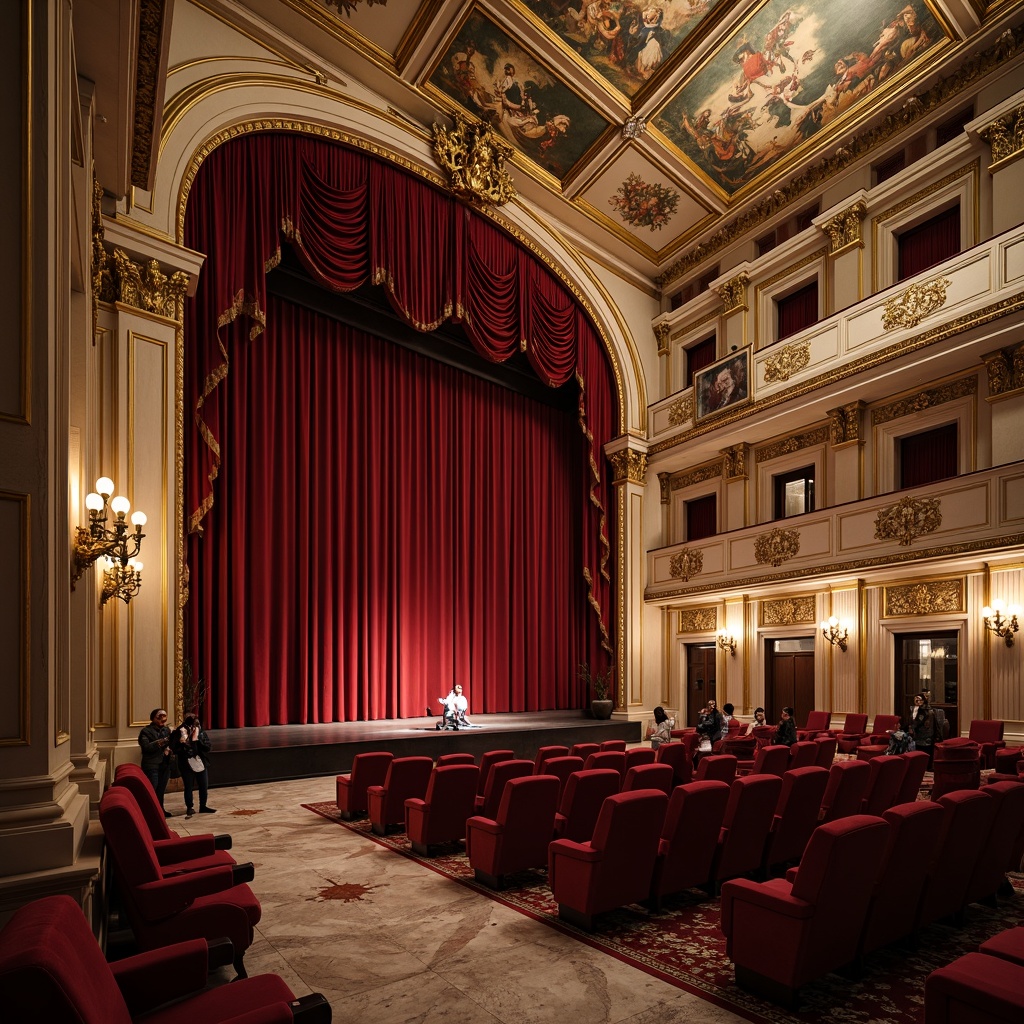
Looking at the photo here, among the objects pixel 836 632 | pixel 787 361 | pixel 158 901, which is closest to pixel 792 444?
pixel 787 361

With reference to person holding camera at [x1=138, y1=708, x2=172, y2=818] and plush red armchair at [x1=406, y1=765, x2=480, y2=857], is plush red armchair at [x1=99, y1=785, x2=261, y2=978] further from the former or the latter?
person holding camera at [x1=138, y1=708, x2=172, y2=818]

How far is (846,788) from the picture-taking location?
536cm

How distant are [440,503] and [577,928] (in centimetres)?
1164

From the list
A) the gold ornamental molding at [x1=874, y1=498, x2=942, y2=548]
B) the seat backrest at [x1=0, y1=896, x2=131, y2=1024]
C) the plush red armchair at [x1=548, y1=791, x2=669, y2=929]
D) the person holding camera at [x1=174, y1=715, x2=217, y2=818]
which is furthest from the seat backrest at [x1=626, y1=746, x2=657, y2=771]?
the gold ornamental molding at [x1=874, y1=498, x2=942, y2=548]

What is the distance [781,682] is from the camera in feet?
47.2

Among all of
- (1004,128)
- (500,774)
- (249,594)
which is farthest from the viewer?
(249,594)

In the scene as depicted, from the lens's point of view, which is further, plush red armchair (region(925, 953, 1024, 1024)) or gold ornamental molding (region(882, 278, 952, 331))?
gold ornamental molding (region(882, 278, 952, 331))

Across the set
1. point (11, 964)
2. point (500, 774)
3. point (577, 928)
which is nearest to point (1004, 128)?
point (500, 774)

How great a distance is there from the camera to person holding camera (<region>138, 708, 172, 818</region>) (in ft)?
23.2

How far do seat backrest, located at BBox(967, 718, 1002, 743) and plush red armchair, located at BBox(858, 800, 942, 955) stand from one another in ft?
25.4

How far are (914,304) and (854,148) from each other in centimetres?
373

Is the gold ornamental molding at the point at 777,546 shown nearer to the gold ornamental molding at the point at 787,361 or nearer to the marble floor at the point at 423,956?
the gold ornamental molding at the point at 787,361

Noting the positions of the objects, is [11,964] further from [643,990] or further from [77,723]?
[77,723]

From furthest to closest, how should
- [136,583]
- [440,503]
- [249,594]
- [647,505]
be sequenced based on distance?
1. [647,505]
2. [440,503]
3. [249,594]
4. [136,583]
